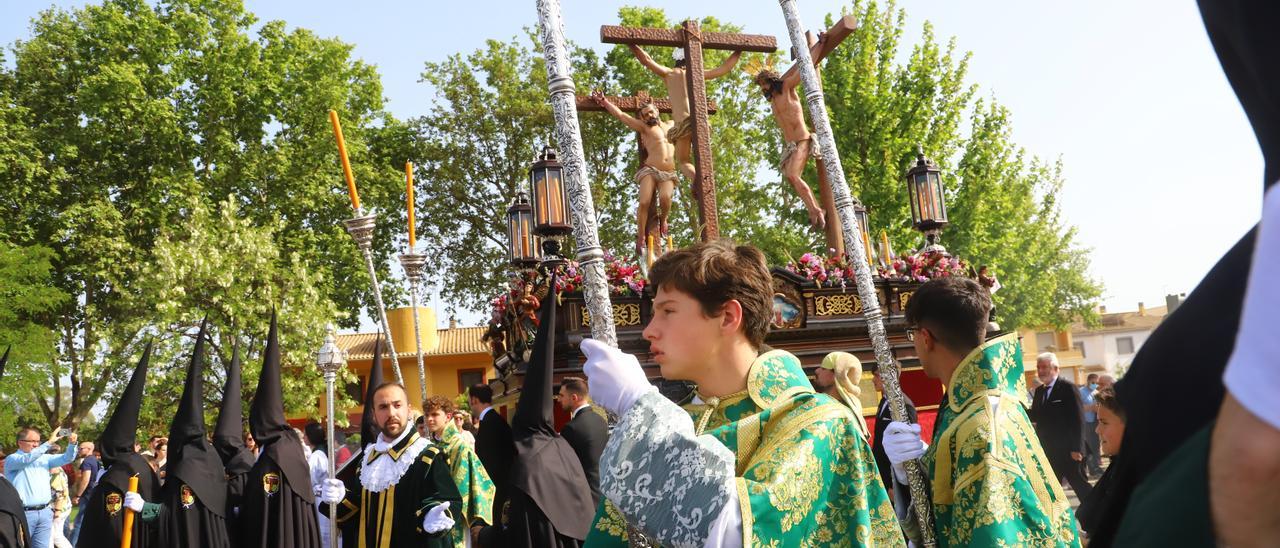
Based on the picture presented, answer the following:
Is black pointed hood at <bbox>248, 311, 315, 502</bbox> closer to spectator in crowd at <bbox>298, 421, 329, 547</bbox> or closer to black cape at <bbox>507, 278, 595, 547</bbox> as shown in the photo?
spectator in crowd at <bbox>298, 421, 329, 547</bbox>

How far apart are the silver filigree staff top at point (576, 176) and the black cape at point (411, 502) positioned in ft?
13.0

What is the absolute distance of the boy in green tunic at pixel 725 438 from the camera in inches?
85.4

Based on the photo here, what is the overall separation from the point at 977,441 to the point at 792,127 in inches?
366

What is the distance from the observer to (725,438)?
98.5 inches

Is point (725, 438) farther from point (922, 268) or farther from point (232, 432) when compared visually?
point (922, 268)

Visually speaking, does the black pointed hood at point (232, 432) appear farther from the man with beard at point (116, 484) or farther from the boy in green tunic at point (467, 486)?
the boy in green tunic at point (467, 486)

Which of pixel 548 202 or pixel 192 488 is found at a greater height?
pixel 548 202

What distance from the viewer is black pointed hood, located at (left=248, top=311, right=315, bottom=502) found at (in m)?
8.26

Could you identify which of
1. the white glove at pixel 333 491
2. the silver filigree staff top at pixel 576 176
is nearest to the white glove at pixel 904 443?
the silver filigree staff top at pixel 576 176

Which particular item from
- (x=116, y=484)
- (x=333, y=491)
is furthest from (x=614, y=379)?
(x=116, y=484)

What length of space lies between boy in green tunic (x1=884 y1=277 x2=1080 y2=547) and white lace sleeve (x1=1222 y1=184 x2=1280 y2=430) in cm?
222

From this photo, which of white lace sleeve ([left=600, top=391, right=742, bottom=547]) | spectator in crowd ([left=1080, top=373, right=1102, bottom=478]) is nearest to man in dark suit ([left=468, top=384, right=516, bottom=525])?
white lace sleeve ([left=600, top=391, right=742, bottom=547])

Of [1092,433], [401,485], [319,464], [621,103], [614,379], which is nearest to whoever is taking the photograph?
[614,379]

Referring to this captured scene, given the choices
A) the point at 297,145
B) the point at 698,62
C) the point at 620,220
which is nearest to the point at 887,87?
the point at 620,220
